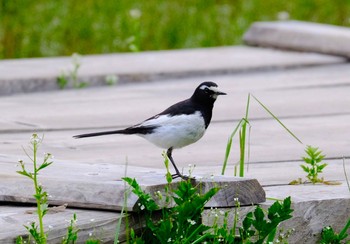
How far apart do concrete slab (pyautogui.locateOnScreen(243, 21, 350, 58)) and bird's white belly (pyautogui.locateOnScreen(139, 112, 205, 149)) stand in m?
3.25

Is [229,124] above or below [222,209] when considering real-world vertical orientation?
above

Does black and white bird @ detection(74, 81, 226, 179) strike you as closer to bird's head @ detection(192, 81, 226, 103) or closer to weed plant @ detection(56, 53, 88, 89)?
bird's head @ detection(192, 81, 226, 103)

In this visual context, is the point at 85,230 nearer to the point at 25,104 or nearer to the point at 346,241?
the point at 346,241

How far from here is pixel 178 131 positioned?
12.7 feet

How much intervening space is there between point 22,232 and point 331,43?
4.37 meters

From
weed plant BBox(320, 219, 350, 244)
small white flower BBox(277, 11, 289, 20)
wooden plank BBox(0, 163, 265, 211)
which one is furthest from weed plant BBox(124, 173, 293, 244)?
small white flower BBox(277, 11, 289, 20)

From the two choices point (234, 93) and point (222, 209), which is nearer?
point (222, 209)

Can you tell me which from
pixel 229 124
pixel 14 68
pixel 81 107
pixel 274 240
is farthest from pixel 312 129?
pixel 14 68

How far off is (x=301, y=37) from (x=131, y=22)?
1.26 metres

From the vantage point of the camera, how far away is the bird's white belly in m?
3.86

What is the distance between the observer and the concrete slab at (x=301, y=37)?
279 inches

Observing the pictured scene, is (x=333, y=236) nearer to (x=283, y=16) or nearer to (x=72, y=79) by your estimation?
(x=72, y=79)

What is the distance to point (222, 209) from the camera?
3371 mm

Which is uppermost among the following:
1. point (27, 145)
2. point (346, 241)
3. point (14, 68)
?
point (14, 68)
